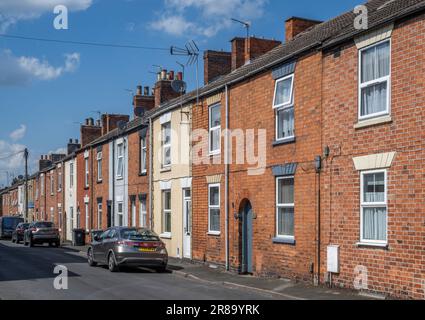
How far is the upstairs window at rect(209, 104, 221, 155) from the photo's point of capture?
809 inches

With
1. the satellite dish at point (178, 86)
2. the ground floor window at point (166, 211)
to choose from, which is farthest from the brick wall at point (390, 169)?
the ground floor window at point (166, 211)

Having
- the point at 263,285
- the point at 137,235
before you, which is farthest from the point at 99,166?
the point at 263,285

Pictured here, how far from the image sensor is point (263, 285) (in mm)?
15281

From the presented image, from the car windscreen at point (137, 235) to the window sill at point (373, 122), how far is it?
8351 mm

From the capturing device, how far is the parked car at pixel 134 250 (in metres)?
18.7

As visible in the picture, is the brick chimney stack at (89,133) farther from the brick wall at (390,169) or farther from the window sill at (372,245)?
the window sill at (372,245)

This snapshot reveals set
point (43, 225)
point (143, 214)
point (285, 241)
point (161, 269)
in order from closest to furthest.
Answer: point (285, 241) → point (161, 269) → point (143, 214) → point (43, 225)

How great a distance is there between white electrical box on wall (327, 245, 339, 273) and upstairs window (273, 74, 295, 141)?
3.48m

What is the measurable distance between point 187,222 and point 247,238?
5012mm

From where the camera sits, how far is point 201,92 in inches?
866

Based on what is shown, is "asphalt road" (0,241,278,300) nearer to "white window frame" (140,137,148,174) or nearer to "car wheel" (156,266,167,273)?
"car wheel" (156,266,167,273)

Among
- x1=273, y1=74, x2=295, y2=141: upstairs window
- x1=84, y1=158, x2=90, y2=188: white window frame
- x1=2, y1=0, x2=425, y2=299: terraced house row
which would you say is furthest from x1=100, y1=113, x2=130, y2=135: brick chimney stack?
x1=273, y1=74, x2=295, y2=141: upstairs window

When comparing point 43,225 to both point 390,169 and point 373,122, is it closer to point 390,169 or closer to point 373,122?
point 373,122
